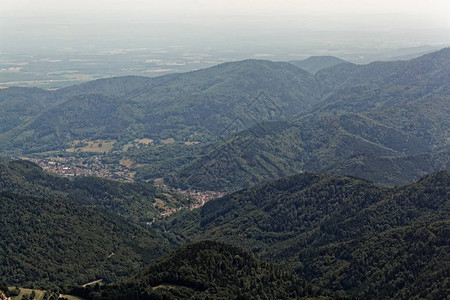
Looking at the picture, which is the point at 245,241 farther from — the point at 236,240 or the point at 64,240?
the point at 64,240

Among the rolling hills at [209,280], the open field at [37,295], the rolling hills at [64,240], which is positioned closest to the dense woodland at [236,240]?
the rolling hills at [209,280]

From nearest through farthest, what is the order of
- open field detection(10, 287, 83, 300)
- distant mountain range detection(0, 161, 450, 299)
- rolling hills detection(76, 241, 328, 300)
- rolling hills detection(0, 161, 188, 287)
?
open field detection(10, 287, 83, 300)
rolling hills detection(76, 241, 328, 300)
distant mountain range detection(0, 161, 450, 299)
rolling hills detection(0, 161, 188, 287)

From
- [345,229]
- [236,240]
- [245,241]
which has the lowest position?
[245,241]

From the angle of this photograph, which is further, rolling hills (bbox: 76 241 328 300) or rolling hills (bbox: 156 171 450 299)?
rolling hills (bbox: 156 171 450 299)

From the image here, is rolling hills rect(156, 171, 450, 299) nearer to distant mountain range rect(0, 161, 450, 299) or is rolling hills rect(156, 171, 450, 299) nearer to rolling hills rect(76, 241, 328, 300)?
distant mountain range rect(0, 161, 450, 299)

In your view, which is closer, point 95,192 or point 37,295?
point 37,295

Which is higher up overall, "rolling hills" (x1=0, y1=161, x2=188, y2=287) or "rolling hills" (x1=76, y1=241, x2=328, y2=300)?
"rolling hills" (x1=76, y1=241, x2=328, y2=300)

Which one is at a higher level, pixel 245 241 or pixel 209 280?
pixel 209 280

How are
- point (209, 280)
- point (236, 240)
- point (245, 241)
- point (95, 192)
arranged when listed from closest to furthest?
point (209, 280) → point (236, 240) → point (245, 241) → point (95, 192)

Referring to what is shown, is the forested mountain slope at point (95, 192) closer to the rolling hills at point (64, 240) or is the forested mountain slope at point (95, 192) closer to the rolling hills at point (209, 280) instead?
the rolling hills at point (64, 240)

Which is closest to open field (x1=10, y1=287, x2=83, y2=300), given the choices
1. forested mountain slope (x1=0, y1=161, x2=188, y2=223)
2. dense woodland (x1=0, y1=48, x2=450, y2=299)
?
dense woodland (x1=0, y1=48, x2=450, y2=299)

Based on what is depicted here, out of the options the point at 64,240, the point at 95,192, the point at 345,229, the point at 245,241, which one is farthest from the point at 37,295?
the point at 95,192

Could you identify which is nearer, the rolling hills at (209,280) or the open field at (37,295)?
the open field at (37,295)

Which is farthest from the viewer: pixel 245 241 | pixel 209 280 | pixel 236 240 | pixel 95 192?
pixel 95 192
